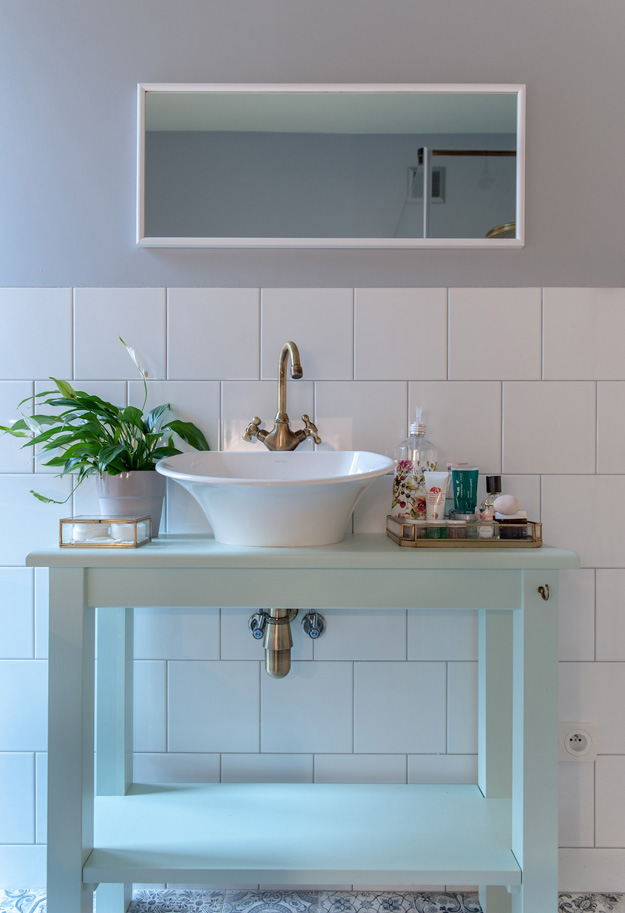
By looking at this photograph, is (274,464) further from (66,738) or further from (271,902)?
(271,902)

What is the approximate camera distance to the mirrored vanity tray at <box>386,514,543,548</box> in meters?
1.08

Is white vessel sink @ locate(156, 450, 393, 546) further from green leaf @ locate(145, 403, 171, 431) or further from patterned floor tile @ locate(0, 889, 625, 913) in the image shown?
patterned floor tile @ locate(0, 889, 625, 913)

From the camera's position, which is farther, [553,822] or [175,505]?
[175,505]

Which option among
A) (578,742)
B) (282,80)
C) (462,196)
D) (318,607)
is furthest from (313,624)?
(282,80)

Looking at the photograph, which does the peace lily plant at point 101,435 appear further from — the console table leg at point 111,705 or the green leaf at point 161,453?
the console table leg at point 111,705

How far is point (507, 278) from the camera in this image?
1371mm

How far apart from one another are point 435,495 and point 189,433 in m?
0.52

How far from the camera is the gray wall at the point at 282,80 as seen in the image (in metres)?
1.35

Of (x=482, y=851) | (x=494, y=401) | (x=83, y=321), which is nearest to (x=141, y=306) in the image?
(x=83, y=321)

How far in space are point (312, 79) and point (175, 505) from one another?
38.9 inches

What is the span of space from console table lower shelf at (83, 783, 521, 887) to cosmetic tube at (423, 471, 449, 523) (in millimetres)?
573

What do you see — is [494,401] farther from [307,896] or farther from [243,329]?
[307,896]

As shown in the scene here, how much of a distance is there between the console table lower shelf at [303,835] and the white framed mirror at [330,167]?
1.17m

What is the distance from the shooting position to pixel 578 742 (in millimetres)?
1368
